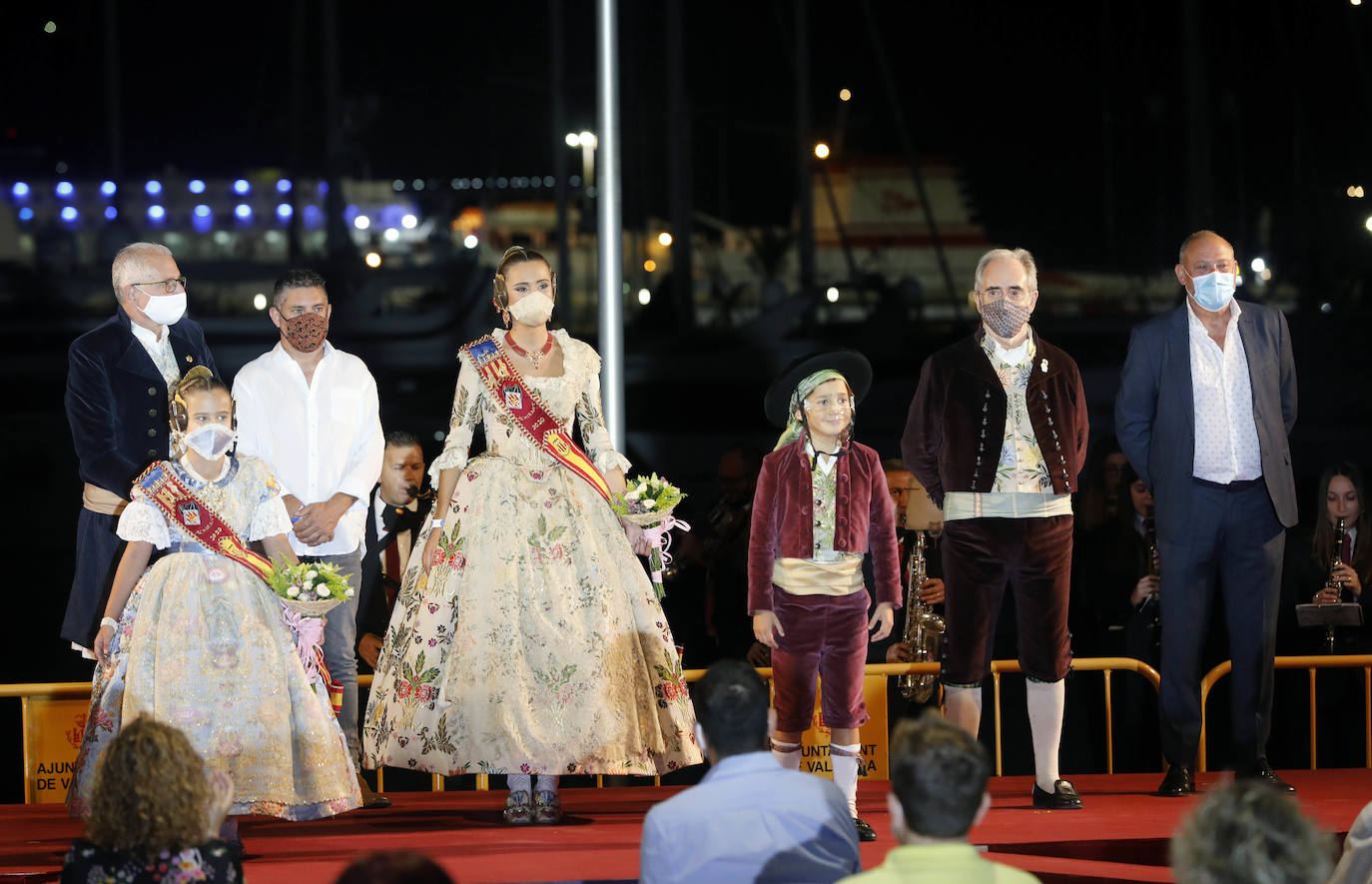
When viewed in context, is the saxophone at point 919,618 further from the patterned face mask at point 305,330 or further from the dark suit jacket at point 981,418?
the patterned face mask at point 305,330

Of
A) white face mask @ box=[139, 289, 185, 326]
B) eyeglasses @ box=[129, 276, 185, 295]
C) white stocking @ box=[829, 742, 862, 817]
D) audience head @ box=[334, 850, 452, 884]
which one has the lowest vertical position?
white stocking @ box=[829, 742, 862, 817]

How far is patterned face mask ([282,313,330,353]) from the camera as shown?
584 cm

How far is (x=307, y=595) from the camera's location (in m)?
5.05

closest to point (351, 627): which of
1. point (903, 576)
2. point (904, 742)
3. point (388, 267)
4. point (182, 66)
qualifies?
point (903, 576)

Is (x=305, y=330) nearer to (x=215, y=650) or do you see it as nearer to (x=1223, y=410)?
(x=215, y=650)

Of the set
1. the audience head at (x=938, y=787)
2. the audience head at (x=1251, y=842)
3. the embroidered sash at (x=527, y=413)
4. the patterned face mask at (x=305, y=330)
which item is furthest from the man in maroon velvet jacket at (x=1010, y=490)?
the audience head at (x=1251, y=842)

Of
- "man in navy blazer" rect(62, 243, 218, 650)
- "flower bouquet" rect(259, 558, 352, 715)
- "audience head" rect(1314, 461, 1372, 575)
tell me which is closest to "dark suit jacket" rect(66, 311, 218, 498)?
"man in navy blazer" rect(62, 243, 218, 650)

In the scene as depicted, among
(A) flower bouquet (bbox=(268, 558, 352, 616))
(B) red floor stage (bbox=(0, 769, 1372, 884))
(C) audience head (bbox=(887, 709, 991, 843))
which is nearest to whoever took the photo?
(C) audience head (bbox=(887, 709, 991, 843))

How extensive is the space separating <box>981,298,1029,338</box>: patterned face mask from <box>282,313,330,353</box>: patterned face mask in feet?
7.24

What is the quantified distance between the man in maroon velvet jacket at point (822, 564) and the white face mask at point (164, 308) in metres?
1.96

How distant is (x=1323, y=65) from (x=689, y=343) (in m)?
6.30

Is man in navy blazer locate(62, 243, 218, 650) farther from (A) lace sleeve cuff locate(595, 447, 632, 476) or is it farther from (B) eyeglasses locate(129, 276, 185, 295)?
(A) lace sleeve cuff locate(595, 447, 632, 476)

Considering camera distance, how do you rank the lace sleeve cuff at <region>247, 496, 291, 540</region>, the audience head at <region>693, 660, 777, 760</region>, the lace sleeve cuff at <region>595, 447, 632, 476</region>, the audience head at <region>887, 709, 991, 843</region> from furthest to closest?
the lace sleeve cuff at <region>595, 447, 632, 476</region> → the lace sleeve cuff at <region>247, 496, 291, 540</region> → the audience head at <region>693, 660, 777, 760</region> → the audience head at <region>887, 709, 991, 843</region>

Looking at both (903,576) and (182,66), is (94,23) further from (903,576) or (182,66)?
(903,576)
